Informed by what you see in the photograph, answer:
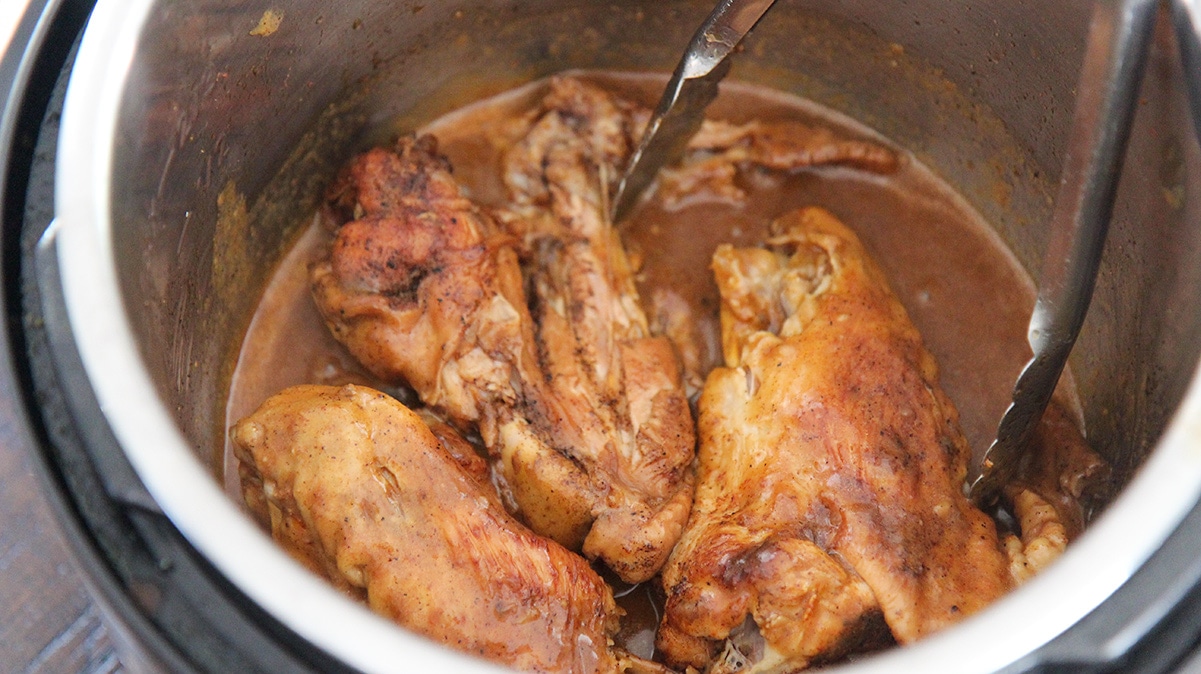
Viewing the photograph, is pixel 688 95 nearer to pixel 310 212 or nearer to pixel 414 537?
pixel 310 212

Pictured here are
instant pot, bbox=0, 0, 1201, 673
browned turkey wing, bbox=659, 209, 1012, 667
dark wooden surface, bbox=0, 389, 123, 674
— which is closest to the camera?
instant pot, bbox=0, 0, 1201, 673

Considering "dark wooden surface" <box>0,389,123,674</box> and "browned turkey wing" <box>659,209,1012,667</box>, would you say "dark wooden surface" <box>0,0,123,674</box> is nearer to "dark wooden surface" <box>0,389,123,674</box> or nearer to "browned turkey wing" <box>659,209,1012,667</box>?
"dark wooden surface" <box>0,389,123,674</box>

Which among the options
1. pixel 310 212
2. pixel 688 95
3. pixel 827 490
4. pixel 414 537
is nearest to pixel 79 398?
pixel 414 537

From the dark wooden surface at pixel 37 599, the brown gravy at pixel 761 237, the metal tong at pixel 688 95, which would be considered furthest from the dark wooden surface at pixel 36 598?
the metal tong at pixel 688 95

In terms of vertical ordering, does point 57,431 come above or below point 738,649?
above

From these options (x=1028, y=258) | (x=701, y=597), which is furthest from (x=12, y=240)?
(x=1028, y=258)

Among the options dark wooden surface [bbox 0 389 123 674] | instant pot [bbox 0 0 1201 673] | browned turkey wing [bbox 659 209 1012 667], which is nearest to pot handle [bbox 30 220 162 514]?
instant pot [bbox 0 0 1201 673]

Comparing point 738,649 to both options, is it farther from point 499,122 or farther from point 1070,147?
point 499,122
